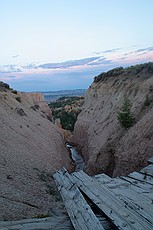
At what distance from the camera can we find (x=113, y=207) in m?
4.20

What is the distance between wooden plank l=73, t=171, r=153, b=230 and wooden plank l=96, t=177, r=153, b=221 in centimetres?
12

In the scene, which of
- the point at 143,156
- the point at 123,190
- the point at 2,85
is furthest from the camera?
the point at 2,85

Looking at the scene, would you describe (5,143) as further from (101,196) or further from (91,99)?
(91,99)

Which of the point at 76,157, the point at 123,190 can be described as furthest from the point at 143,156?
the point at 76,157

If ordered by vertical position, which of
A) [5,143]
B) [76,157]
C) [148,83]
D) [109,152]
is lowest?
[76,157]

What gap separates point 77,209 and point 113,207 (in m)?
0.54

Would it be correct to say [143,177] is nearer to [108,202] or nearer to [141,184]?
[141,184]

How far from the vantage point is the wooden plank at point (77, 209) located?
3688 mm

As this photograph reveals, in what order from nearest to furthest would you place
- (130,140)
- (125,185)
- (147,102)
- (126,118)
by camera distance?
(125,185) < (130,140) < (126,118) < (147,102)

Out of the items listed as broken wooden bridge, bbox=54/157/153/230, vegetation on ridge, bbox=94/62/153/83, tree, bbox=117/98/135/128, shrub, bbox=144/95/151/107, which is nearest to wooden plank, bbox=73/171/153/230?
broken wooden bridge, bbox=54/157/153/230

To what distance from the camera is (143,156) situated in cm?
1162

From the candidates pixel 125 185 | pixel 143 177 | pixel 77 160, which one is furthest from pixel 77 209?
pixel 77 160

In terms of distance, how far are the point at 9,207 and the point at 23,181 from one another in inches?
145

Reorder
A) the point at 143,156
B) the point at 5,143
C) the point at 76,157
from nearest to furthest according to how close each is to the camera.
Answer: the point at 143,156, the point at 5,143, the point at 76,157
